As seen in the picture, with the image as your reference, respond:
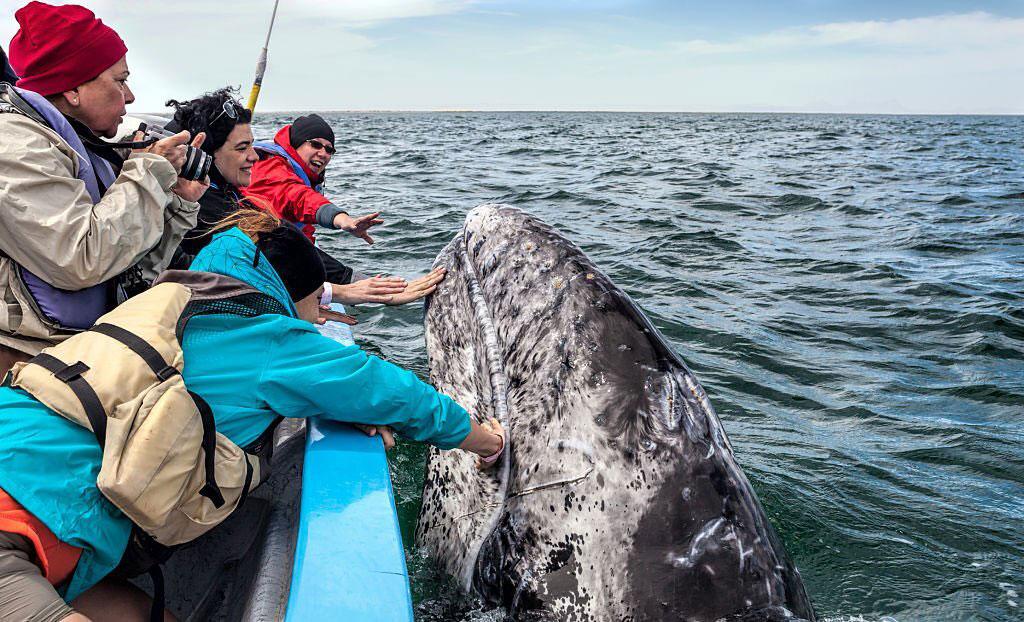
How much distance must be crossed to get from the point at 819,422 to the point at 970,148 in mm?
34346

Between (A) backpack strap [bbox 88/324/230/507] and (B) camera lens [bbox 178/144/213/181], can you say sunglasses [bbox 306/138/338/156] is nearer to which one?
(B) camera lens [bbox 178/144/213/181]

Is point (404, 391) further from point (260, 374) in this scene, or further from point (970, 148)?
point (970, 148)

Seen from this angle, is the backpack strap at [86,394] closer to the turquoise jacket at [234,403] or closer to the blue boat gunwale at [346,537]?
the turquoise jacket at [234,403]

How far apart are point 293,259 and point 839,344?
567 centimetres

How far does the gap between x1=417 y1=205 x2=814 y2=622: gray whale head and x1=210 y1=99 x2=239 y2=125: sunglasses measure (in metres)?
2.23

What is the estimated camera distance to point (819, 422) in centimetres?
564

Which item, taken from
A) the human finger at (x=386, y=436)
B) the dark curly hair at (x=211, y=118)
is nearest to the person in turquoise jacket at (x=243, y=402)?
the human finger at (x=386, y=436)

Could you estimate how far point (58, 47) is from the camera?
302cm

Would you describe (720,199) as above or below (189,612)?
above

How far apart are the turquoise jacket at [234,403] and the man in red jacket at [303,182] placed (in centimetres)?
277

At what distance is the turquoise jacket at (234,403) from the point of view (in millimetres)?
1993

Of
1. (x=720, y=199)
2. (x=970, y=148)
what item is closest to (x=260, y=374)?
(x=720, y=199)

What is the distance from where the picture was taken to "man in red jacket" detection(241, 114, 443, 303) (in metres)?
5.66

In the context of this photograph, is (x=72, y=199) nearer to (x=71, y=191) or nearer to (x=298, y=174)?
(x=71, y=191)
